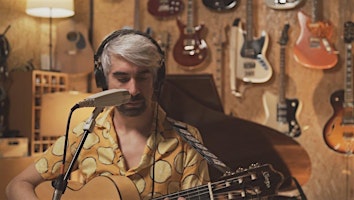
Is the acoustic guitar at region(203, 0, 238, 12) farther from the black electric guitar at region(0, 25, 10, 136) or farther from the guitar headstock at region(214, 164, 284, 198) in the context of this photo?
the guitar headstock at region(214, 164, 284, 198)

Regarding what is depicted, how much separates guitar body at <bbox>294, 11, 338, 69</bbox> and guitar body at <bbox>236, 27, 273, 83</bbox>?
16cm

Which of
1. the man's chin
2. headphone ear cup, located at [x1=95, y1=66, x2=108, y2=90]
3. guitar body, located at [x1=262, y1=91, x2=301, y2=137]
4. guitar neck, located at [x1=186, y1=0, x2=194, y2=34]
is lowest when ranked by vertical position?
guitar body, located at [x1=262, y1=91, x2=301, y2=137]

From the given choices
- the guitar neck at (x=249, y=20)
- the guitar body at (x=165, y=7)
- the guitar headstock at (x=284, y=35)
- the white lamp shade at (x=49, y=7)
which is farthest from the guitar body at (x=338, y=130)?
the white lamp shade at (x=49, y=7)

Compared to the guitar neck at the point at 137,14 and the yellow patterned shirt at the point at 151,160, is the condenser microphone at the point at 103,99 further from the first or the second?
the guitar neck at the point at 137,14

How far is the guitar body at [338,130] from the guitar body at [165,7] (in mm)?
889

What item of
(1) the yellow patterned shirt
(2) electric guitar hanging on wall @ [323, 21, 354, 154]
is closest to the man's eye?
(1) the yellow patterned shirt

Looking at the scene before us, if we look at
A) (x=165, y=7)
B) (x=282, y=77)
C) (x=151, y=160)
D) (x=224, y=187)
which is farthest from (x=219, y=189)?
(x=165, y=7)

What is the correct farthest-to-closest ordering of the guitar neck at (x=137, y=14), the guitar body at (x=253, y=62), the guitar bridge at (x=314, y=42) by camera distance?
the guitar neck at (x=137, y=14)
the guitar body at (x=253, y=62)
the guitar bridge at (x=314, y=42)

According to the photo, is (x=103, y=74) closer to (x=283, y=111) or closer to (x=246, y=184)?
(x=246, y=184)

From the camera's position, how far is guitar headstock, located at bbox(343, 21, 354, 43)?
258cm

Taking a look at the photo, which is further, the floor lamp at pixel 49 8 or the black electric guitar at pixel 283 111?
the black electric guitar at pixel 283 111

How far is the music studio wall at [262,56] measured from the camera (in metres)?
2.66

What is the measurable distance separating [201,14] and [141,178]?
193 centimetres

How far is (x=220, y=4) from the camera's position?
2.86 m
